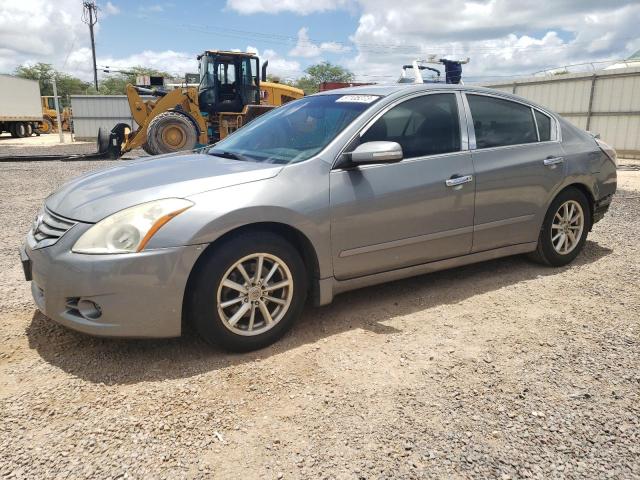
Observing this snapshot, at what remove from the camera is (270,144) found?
12.4 ft

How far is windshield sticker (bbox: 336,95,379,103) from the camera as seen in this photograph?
3732 millimetres

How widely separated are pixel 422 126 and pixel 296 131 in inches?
36.8

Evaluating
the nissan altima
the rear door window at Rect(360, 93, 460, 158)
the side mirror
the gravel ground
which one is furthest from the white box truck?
the side mirror

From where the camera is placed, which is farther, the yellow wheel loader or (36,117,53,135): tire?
(36,117,53,135): tire

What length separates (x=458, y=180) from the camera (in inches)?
150

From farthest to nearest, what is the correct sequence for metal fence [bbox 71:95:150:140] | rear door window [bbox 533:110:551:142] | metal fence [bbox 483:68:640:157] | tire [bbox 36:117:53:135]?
tire [bbox 36:117:53:135]
metal fence [bbox 71:95:150:140]
metal fence [bbox 483:68:640:157]
rear door window [bbox 533:110:551:142]

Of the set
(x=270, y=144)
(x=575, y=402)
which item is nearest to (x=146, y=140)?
(x=270, y=144)

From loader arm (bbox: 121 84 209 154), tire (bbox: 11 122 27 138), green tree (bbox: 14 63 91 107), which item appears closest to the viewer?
loader arm (bbox: 121 84 209 154)

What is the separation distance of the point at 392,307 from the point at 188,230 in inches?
67.4

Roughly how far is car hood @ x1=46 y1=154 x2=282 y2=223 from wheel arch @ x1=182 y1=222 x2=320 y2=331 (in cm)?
28

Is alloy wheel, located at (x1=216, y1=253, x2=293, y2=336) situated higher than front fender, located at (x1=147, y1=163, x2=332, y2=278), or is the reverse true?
front fender, located at (x1=147, y1=163, x2=332, y2=278)

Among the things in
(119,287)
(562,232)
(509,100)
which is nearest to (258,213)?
(119,287)

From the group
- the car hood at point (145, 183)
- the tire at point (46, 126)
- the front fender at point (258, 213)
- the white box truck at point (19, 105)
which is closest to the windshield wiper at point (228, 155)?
the car hood at point (145, 183)

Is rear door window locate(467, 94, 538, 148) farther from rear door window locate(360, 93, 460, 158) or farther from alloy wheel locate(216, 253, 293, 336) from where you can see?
alloy wheel locate(216, 253, 293, 336)
